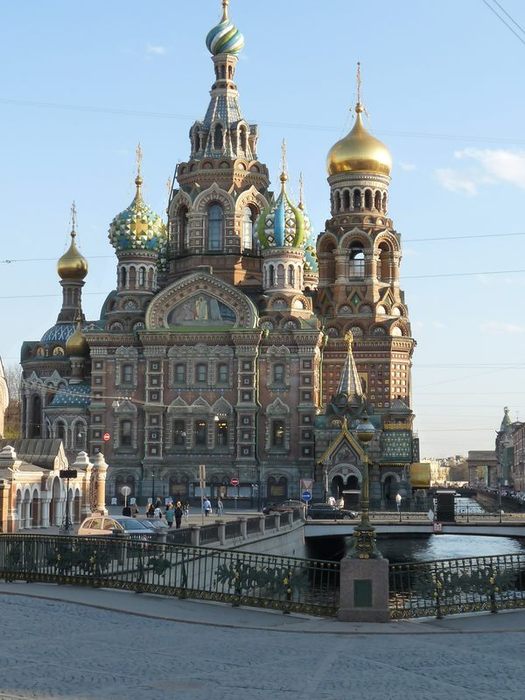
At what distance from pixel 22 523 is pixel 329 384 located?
3449cm

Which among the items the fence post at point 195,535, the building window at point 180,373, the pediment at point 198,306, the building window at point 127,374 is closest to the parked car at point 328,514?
the building window at point 180,373

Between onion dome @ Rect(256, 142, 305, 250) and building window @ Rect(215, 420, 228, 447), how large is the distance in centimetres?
1133

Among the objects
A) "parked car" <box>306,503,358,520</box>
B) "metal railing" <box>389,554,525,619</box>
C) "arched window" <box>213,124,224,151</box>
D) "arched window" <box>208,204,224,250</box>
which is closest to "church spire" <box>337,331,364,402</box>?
"parked car" <box>306,503,358,520</box>

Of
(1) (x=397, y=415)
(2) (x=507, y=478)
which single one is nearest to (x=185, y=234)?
(1) (x=397, y=415)

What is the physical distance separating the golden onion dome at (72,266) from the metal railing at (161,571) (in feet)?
198

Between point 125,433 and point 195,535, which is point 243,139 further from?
point 195,535

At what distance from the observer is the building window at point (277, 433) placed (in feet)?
227

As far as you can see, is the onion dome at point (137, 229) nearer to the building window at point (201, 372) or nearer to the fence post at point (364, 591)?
the building window at point (201, 372)

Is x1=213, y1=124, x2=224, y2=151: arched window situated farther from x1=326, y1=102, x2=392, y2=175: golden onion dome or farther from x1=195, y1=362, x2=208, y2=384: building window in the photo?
x1=195, y1=362, x2=208, y2=384: building window

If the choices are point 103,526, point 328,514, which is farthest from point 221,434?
point 103,526

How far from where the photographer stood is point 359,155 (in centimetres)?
7500

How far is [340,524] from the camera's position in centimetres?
5428

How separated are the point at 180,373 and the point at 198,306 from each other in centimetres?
425

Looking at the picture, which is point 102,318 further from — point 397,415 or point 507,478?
point 507,478
